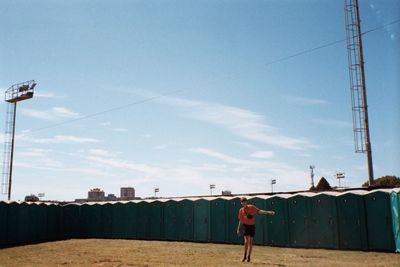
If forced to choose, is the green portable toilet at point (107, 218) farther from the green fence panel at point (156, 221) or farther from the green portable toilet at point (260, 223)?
the green portable toilet at point (260, 223)

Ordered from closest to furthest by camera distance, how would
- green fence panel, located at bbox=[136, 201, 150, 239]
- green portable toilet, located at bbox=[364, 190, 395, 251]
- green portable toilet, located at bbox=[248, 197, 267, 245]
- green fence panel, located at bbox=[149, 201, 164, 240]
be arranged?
green portable toilet, located at bbox=[364, 190, 395, 251], green portable toilet, located at bbox=[248, 197, 267, 245], green fence panel, located at bbox=[149, 201, 164, 240], green fence panel, located at bbox=[136, 201, 150, 239]

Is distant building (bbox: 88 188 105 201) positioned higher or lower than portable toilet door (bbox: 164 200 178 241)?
higher

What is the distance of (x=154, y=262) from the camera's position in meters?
11.1

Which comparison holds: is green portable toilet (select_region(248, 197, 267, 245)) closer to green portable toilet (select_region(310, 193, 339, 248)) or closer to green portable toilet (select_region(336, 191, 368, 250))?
green portable toilet (select_region(310, 193, 339, 248))

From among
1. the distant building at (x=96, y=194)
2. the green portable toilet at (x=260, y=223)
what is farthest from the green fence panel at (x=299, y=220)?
the distant building at (x=96, y=194)

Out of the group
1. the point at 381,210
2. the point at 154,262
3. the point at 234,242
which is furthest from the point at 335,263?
the point at 234,242

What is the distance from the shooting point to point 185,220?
19.2m

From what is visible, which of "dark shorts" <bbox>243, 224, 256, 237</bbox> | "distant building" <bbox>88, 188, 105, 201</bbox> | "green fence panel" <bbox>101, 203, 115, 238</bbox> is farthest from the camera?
"distant building" <bbox>88, 188, 105, 201</bbox>

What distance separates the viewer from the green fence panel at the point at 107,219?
21.8 metres

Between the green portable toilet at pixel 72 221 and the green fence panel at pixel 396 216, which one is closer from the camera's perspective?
the green fence panel at pixel 396 216

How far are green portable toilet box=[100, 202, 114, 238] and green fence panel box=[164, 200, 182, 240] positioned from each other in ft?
12.4

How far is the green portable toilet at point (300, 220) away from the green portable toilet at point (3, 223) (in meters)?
13.1

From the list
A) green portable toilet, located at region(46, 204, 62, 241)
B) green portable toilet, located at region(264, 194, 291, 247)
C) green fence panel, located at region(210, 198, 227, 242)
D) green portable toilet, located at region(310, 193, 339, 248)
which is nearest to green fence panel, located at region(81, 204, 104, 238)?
green portable toilet, located at region(46, 204, 62, 241)

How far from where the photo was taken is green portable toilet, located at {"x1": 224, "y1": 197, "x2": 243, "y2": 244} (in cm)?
1728
